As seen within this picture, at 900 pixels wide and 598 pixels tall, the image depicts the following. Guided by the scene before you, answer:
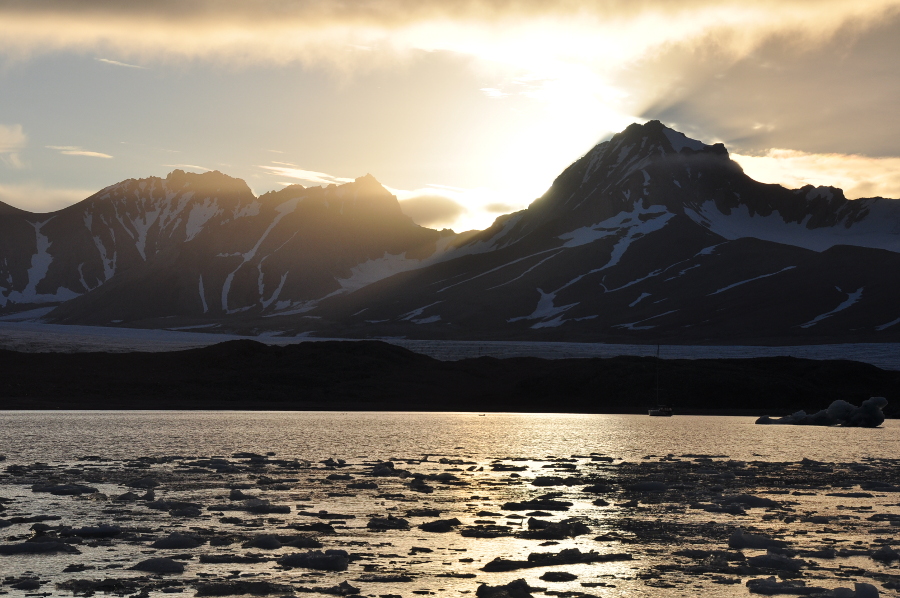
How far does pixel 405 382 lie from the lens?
135 m

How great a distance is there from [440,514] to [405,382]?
104079 millimetres

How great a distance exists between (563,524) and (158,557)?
11.4 m

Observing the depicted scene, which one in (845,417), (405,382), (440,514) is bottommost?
(440,514)

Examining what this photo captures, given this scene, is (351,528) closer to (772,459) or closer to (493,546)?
(493,546)

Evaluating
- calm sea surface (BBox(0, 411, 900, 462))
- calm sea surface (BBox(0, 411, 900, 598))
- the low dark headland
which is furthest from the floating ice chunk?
calm sea surface (BBox(0, 411, 900, 598))

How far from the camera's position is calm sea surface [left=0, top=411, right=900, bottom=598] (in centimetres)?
2170

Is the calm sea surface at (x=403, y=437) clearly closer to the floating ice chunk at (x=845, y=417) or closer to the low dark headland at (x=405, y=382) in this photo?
the floating ice chunk at (x=845, y=417)

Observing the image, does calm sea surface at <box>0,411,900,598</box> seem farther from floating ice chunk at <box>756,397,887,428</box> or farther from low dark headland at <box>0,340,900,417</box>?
low dark headland at <box>0,340,900,417</box>

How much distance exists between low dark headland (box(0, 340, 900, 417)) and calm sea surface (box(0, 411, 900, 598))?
58.2m

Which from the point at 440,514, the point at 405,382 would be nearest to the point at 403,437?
the point at 440,514

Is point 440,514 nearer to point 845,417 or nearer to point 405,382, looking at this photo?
point 845,417

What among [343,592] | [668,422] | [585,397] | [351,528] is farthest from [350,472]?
[585,397]

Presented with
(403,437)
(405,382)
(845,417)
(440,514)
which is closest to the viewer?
(440,514)

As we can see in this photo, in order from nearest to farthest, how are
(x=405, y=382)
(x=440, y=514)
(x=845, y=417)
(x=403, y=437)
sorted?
(x=440, y=514) < (x=403, y=437) < (x=845, y=417) < (x=405, y=382)
